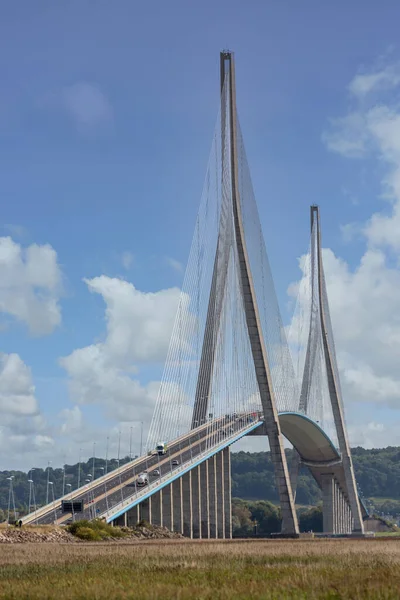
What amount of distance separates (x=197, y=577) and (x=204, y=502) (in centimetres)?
6529

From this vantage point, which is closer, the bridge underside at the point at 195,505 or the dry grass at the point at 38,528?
the dry grass at the point at 38,528

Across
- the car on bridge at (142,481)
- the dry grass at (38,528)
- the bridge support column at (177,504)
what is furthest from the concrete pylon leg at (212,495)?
the dry grass at (38,528)

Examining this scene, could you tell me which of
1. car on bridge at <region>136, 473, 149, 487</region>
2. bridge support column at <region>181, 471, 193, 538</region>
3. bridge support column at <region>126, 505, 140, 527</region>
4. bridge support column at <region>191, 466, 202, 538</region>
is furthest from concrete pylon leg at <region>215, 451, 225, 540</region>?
bridge support column at <region>126, 505, 140, 527</region>

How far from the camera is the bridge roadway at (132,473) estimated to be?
205 feet

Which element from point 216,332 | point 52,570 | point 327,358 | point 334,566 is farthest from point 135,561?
point 327,358

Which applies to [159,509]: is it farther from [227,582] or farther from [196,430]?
[227,582]

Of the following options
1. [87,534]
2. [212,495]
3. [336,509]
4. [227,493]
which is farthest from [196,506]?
[336,509]

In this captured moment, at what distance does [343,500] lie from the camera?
5787 inches

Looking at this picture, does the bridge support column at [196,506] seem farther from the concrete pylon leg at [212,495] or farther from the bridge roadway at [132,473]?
the concrete pylon leg at [212,495]

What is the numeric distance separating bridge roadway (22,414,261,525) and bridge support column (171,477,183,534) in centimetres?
178

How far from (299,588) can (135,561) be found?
1076 centimetres

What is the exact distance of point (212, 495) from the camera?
87.1 meters

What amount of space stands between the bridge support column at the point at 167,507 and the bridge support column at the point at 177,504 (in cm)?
135

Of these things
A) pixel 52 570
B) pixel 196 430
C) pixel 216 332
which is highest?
pixel 216 332
